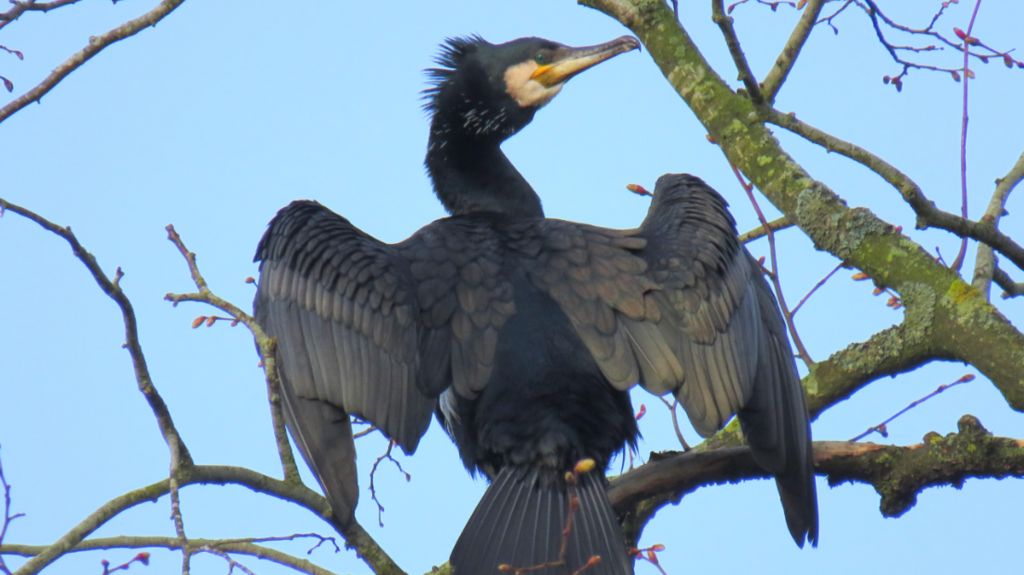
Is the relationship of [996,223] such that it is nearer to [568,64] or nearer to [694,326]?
[694,326]

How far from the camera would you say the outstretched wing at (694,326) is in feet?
14.2

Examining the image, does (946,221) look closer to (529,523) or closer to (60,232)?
(529,523)

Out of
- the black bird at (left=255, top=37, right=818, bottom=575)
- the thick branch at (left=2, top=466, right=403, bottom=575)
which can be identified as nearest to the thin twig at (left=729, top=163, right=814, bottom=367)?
the black bird at (left=255, top=37, right=818, bottom=575)

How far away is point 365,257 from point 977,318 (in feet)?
6.02

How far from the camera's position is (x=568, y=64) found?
5.86 meters

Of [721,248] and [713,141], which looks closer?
[721,248]

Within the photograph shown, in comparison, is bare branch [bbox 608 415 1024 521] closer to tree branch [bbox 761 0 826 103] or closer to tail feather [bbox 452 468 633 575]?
tail feather [bbox 452 468 633 575]

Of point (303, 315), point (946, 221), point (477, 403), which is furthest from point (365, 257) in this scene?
point (946, 221)

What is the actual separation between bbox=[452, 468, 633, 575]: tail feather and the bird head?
1974 mm

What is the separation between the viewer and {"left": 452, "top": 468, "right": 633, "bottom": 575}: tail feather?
3.92m

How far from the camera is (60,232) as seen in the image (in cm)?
317

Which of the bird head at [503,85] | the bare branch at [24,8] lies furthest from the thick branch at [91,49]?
the bird head at [503,85]

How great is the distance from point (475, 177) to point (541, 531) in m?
1.97

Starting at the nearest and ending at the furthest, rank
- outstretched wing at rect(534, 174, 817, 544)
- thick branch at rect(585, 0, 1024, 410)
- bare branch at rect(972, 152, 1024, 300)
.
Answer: thick branch at rect(585, 0, 1024, 410)
outstretched wing at rect(534, 174, 817, 544)
bare branch at rect(972, 152, 1024, 300)
